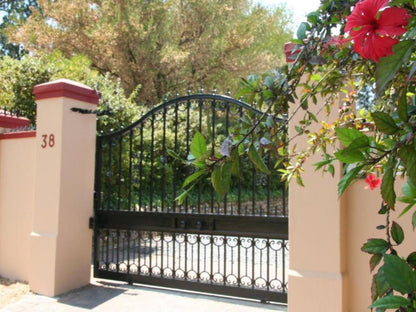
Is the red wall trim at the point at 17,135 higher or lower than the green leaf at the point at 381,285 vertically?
higher

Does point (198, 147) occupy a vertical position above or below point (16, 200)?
above

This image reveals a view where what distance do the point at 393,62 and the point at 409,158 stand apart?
21cm

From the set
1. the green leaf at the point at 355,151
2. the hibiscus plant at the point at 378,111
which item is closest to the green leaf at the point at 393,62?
the hibiscus plant at the point at 378,111

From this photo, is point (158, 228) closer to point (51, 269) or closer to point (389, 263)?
point (51, 269)

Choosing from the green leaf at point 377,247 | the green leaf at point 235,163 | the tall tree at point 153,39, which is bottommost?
the green leaf at point 377,247

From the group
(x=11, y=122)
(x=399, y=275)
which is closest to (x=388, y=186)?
(x=399, y=275)

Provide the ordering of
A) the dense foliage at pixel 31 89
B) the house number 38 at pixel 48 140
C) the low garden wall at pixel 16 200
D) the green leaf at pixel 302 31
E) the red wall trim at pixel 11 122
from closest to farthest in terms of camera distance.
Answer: the green leaf at pixel 302 31 → the house number 38 at pixel 48 140 → the low garden wall at pixel 16 200 → the red wall trim at pixel 11 122 → the dense foliage at pixel 31 89

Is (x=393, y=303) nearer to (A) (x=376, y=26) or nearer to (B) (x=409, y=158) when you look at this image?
(B) (x=409, y=158)

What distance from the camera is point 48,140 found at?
5543 mm

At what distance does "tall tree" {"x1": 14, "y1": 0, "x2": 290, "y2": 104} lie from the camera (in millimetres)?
15727

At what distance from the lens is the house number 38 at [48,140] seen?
5.50 m

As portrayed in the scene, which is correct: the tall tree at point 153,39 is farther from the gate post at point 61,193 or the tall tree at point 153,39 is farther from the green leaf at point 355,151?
the green leaf at point 355,151

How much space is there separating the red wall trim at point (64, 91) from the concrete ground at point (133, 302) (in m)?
2.44

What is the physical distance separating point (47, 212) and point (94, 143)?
107 centimetres
